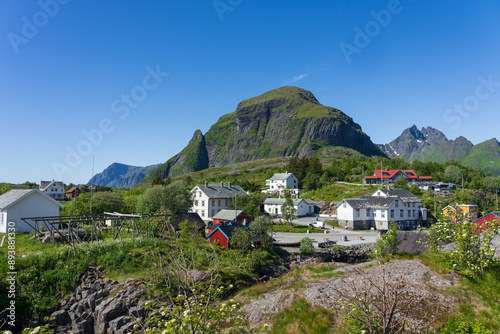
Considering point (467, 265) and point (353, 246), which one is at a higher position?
point (467, 265)

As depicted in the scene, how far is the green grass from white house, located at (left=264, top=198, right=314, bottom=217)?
50928 mm

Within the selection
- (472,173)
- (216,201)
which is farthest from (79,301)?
(472,173)

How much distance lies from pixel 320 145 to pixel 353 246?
549ft

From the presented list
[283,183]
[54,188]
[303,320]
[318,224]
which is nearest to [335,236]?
[318,224]

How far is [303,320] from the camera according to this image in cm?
1155

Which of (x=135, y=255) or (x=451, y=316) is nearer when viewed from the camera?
(x=451, y=316)

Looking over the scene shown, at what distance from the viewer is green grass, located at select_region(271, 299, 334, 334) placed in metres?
10.8

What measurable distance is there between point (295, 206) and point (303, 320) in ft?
173

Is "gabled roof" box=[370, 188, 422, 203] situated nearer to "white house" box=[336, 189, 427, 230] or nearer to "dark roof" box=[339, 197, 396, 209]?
"white house" box=[336, 189, 427, 230]

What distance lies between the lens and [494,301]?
9.91 meters

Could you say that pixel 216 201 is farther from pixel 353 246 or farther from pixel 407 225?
pixel 407 225

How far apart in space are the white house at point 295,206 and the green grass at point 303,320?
5093cm

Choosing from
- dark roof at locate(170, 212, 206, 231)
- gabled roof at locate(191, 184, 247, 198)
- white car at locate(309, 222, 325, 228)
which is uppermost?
gabled roof at locate(191, 184, 247, 198)

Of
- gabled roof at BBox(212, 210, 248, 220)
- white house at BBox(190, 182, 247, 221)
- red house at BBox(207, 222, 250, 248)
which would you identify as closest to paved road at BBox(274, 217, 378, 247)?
gabled roof at BBox(212, 210, 248, 220)
